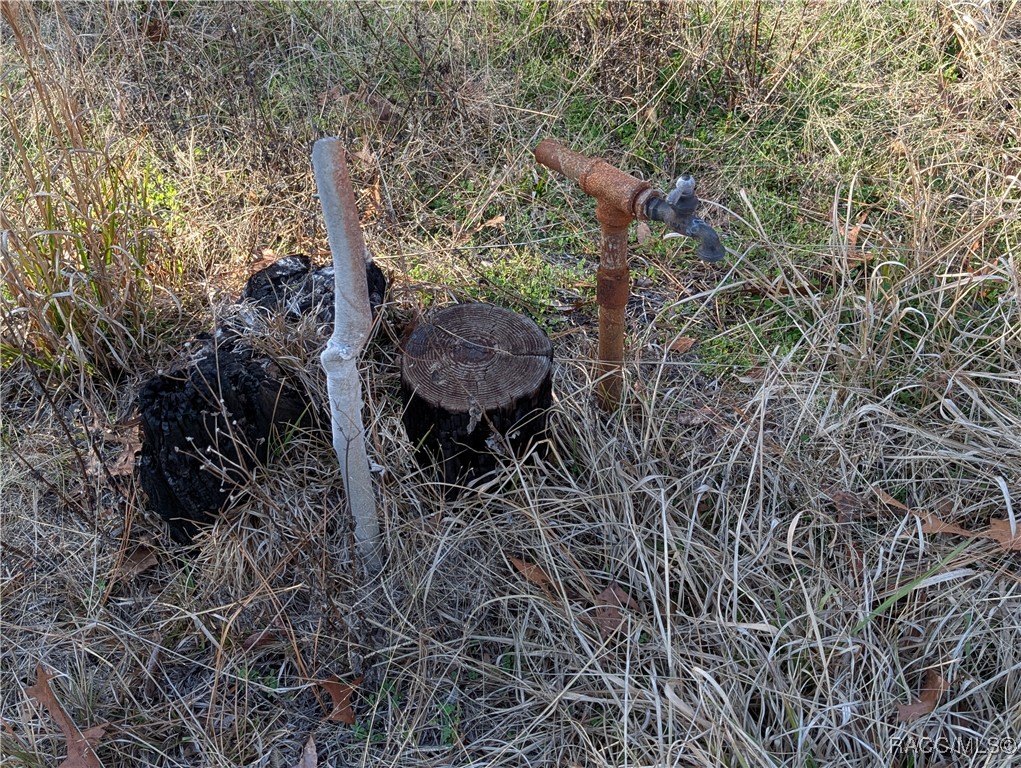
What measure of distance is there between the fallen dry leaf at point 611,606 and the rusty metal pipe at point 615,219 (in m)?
0.58

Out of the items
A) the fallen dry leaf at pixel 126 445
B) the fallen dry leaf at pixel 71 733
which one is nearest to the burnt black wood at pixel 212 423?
the fallen dry leaf at pixel 126 445

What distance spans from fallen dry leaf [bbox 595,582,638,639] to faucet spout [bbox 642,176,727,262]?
0.85 metres

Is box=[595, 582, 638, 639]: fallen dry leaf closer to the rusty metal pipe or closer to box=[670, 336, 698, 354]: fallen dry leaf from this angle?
the rusty metal pipe

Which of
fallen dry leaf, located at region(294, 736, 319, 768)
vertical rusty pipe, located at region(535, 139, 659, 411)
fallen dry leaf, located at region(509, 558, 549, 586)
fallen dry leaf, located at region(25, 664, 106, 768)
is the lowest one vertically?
fallen dry leaf, located at region(294, 736, 319, 768)

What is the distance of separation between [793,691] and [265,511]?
4.53 feet

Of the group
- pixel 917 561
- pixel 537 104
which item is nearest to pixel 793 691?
pixel 917 561

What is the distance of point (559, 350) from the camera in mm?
2693

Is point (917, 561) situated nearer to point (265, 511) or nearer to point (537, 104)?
point (265, 511)

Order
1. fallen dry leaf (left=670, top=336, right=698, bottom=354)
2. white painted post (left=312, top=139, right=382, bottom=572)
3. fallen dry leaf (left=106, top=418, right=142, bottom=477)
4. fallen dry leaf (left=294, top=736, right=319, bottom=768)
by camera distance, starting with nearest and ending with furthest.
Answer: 1. white painted post (left=312, top=139, right=382, bottom=572)
2. fallen dry leaf (left=294, top=736, right=319, bottom=768)
3. fallen dry leaf (left=106, top=418, right=142, bottom=477)
4. fallen dry leaf (left=670, top=336, right=698, bottom=354)

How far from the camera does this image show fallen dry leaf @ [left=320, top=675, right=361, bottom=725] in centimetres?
192

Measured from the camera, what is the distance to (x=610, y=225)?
80.7 inches

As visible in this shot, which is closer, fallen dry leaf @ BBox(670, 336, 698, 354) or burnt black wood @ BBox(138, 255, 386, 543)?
burnt black wood @ BBox(138, 255, 386, 543)

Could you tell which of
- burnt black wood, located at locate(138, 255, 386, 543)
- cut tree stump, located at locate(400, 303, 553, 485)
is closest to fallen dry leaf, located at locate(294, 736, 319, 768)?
burnt black wood, located at locate(138, 255, 386, 543)

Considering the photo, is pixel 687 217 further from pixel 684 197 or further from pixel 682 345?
pixel 682 345
